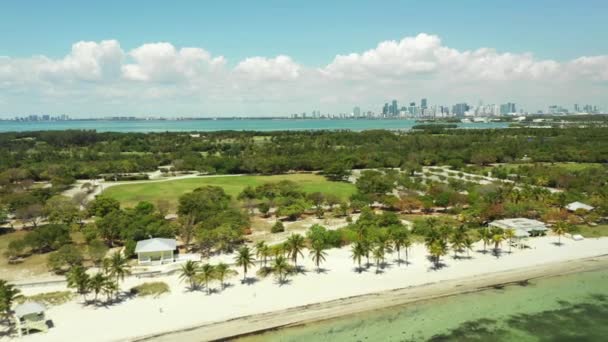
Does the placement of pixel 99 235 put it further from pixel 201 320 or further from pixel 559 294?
pixel 559 294

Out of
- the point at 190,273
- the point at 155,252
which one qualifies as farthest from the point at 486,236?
the point at 155,252

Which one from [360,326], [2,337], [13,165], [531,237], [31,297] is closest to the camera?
[2,337]

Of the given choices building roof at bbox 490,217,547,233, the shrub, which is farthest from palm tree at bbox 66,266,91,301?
building roof at bbox 490,217,547,233

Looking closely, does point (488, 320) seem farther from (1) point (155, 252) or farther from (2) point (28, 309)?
(2) point (28, 309)

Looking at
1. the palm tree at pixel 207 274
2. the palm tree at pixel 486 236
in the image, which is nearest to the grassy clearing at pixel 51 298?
the palm tree at pixel 207 274

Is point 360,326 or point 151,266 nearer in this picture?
point 360,326

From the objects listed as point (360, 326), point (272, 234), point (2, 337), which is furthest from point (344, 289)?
point (2, 337)

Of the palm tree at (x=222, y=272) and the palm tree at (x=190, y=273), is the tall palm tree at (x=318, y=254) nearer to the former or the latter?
the palm tree at (x=222, y=272)

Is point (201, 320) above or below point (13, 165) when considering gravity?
below
